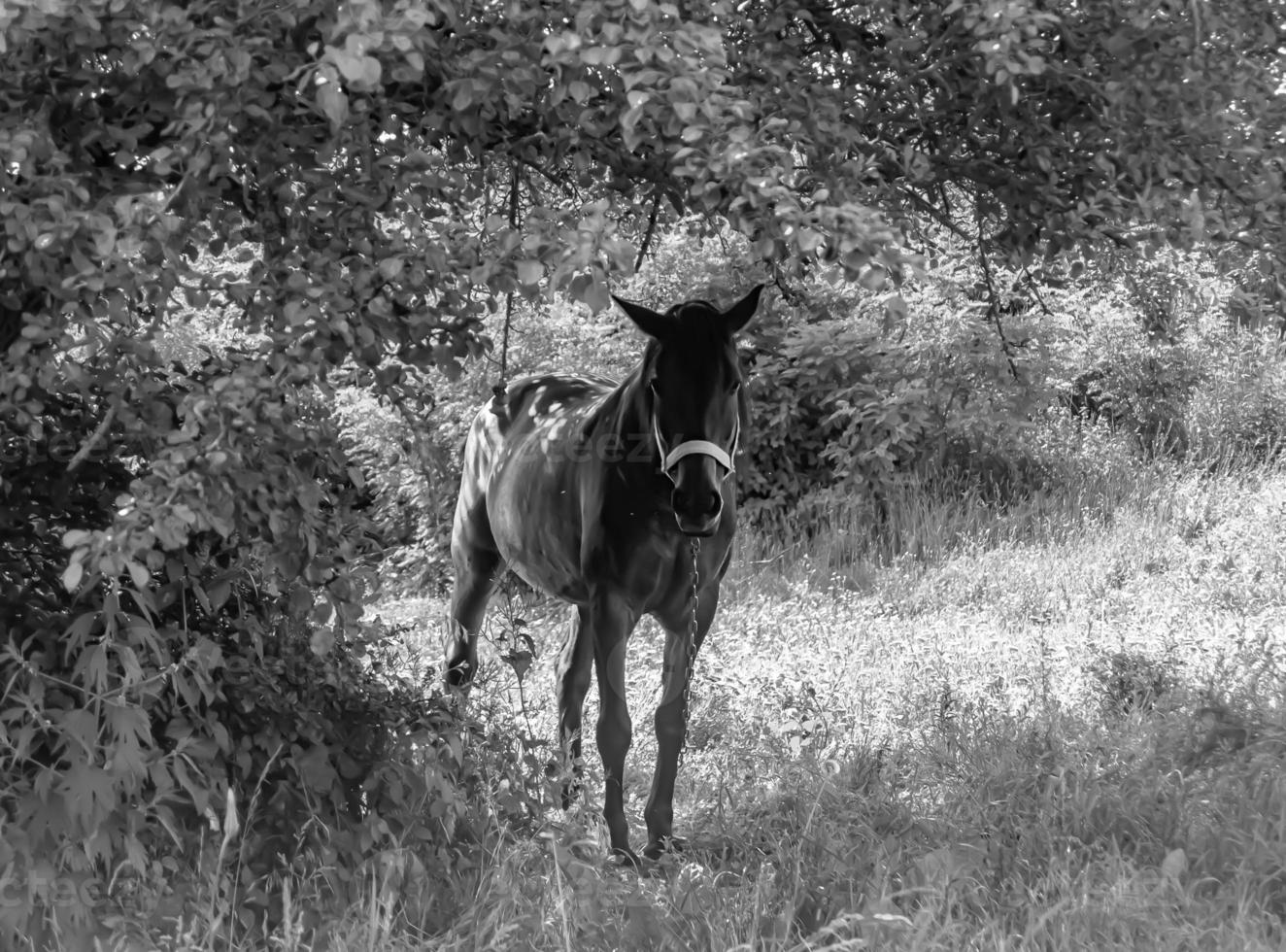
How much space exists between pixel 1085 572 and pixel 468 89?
725 centimetres

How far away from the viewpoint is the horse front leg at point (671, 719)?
4805 millimetres

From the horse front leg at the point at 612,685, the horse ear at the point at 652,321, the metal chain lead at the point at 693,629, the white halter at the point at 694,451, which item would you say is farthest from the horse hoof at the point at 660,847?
the horse ear at the point at 652,321

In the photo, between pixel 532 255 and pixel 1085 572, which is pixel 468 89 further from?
pixel 1085 572

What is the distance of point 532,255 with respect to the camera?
2922mm

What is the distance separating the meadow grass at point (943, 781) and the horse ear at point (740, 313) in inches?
50.3

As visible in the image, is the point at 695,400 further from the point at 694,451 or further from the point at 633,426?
the point at 633,426

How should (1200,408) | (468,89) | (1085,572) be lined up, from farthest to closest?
(1200,408)
(1085,572)
(468,89)

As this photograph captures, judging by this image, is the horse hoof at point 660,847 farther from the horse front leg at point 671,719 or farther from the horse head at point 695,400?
the horse head at point 695,400

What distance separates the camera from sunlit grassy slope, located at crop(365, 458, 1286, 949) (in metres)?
3.49

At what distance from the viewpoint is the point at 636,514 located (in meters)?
4.84

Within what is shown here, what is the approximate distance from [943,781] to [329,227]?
9.89ft

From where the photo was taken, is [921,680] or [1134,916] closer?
[1134,916]

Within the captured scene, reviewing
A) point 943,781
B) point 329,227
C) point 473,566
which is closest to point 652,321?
point 329,227

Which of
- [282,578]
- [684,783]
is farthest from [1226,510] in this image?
[282,578]
